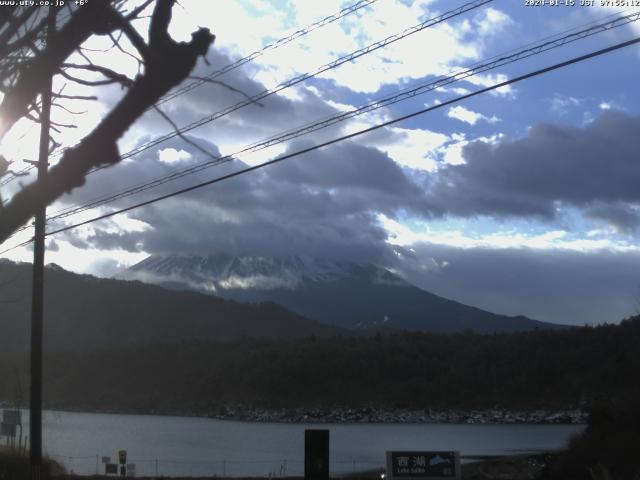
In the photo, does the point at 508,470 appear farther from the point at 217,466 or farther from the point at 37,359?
the point at 37,359

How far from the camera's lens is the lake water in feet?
167

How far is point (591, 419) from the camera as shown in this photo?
38.2 meters

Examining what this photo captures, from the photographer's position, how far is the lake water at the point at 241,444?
50.8 m

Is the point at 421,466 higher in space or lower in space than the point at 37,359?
lower

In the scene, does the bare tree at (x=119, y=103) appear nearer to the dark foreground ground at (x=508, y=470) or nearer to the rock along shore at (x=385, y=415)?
the dark foreground ground at (x=508, y=470)

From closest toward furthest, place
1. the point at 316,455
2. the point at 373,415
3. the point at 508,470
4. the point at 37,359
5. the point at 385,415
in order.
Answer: the point at 316,455
the point at 37,359
the point at 508,470
the point at 373,415
the point at 385,415

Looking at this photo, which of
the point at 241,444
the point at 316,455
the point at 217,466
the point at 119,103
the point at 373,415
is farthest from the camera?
the point at 373,415

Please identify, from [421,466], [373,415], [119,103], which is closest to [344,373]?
[373,415]

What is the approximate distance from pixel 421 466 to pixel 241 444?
5551 centimetres

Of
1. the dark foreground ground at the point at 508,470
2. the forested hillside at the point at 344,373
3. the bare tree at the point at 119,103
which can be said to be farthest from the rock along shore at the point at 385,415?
the bare tree at the point at 119,103

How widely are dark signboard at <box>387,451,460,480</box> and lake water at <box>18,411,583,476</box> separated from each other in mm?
15909

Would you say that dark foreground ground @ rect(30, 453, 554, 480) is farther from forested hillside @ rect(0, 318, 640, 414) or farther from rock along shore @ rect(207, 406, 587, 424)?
forested hillside @ rect(0, 318, 640, 414)

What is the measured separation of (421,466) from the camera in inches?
897

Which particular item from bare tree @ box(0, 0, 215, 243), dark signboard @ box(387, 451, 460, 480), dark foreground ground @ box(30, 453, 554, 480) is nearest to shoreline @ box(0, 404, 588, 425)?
dark foreground ground @ box(30, 453, 554, 480)
